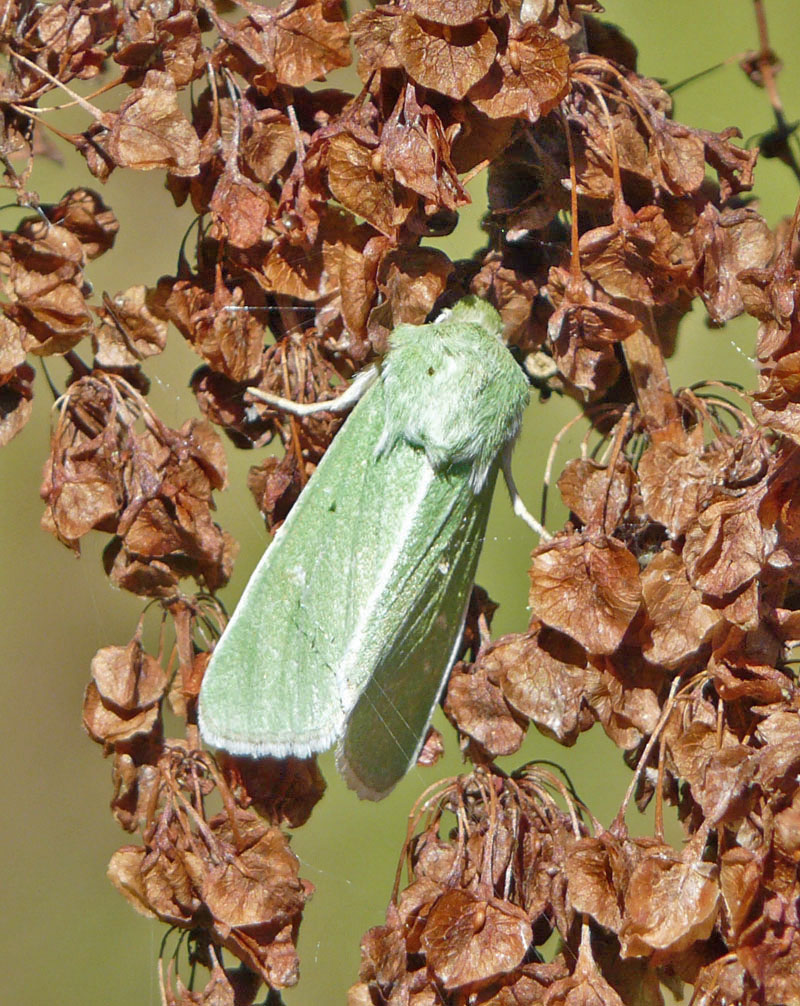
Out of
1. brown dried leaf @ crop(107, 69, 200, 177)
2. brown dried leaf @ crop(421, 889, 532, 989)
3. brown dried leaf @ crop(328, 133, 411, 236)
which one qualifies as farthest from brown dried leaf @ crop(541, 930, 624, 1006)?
brown dried leaf @ crop(107, 69, 200, 177)

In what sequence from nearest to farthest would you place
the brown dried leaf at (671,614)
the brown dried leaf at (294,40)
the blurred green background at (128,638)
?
the brown dried leaf at (671,614) < the brown dried leaf at (294,40) < the blurred green background at (128,638)

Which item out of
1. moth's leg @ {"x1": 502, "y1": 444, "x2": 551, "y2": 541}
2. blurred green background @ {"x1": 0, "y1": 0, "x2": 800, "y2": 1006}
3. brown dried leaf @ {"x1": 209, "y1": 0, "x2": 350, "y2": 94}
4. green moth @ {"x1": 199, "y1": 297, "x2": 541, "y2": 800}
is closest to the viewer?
brown dried leaf @ {"x1": 209, "y1": 0, "x2": 350, "y2": 94}

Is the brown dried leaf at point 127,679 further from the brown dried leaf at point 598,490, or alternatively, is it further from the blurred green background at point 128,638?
the blurred green background at point 128,638

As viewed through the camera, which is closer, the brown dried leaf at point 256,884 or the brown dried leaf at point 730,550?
the brown dried leaf at point 730,550

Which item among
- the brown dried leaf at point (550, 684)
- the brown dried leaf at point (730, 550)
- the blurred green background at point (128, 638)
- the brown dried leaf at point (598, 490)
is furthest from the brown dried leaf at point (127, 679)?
the blurred green background at point (128, 638)

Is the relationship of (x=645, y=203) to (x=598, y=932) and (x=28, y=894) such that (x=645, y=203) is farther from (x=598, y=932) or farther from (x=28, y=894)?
(x=28, y=894)

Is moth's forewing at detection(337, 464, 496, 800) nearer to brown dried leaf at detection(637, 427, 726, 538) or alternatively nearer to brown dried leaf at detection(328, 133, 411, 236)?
brown dried leaf at detection(637, 427, 726, 538)

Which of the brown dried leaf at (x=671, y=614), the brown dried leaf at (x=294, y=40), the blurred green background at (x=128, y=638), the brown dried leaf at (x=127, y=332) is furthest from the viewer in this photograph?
the blurred green background at (x=128, y=638)
